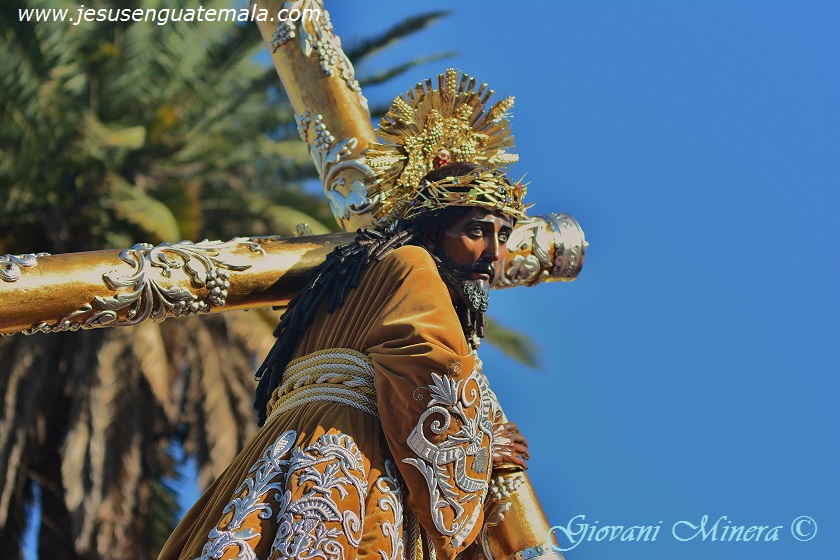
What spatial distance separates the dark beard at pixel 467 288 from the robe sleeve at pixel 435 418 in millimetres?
385

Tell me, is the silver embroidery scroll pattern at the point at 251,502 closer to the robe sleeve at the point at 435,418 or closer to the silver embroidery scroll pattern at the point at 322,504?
the silver embroidery scroll pattern at the point at 322,504

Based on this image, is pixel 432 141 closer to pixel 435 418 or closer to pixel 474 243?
pixel 474 243

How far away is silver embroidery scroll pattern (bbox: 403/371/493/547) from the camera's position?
12.5 feet

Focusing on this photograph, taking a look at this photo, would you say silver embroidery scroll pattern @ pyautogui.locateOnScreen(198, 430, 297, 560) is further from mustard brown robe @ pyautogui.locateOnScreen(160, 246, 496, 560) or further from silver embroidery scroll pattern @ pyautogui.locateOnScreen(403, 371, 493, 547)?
silver embroidery scroll pattern @ pyautogui.locateOnScreen(403, 371, 493, 547)

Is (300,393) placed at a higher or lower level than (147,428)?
lower

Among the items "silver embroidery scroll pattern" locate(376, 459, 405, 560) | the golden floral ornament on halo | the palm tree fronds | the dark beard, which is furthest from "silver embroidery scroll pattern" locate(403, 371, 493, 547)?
the palm tree fronds

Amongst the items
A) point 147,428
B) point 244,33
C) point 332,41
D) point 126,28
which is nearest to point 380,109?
point 244,33

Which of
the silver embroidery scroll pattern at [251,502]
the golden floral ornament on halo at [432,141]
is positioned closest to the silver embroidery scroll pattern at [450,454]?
the silver embroidery scroll pattern at [251,502]

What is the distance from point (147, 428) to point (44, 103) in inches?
140

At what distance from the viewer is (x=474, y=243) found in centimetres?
446

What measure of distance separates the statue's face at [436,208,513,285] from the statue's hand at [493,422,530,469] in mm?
522

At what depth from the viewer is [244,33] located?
12703mm

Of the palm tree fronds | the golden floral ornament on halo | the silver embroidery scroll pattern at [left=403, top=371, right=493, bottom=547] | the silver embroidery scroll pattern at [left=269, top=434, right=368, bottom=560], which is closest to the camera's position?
the silver embroidery scroll pattern at [left=269, top=434, right=368, bottom=560]

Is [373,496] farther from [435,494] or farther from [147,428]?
[147,428]
